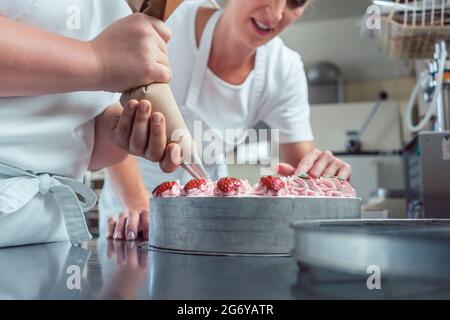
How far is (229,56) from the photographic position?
1.12 meters

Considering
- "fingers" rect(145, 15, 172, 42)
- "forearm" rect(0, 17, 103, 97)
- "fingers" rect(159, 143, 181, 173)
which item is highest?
"fingers" rect(145, 15, 172, 42)

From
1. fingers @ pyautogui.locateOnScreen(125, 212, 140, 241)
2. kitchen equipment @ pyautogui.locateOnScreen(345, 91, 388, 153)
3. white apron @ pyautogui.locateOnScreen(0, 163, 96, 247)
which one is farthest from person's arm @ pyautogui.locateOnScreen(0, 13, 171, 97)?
kitchen equipment @ pyautogui.locateOnScreen(345, 91, 388, 153)

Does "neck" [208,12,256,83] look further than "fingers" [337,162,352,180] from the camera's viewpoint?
Yes

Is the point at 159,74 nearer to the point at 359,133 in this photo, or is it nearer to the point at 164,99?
the point at 164,99

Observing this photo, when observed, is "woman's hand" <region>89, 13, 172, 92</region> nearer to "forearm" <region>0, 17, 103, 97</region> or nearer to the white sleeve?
"forearm" <region>0, 17, 103, 97</region>

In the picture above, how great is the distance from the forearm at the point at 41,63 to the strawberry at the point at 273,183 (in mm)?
217

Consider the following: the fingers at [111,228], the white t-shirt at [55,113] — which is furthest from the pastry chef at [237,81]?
the white t-shirt at [55,113]

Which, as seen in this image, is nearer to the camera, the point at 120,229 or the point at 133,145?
the point at 133,145

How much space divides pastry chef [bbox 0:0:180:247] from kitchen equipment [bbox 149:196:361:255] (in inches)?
3.5

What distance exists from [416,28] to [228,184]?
936mm

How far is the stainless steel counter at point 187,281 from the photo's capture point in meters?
0.28

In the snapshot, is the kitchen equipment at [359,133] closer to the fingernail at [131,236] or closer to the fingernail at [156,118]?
the fingernail at [131,236]

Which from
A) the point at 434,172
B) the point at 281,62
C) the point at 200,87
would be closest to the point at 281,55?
the point at 281,62

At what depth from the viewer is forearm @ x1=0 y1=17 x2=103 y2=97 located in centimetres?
46
